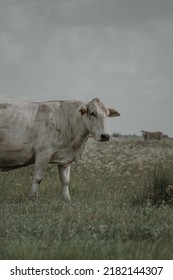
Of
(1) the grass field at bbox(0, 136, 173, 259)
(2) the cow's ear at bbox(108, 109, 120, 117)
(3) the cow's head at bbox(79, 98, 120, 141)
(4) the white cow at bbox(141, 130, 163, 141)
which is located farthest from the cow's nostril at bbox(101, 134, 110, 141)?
(4) the white cow at bbox(141, 130, 163, 141)

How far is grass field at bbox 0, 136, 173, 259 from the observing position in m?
6.60

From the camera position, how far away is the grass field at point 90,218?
21.6ft

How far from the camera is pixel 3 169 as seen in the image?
508 inches

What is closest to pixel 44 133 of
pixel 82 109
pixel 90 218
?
pixel 82 109

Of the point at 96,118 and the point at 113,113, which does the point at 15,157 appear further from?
the point at 113,113

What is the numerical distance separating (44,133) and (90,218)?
3.87 m

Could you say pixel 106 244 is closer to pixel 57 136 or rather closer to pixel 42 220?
pixel 42 220

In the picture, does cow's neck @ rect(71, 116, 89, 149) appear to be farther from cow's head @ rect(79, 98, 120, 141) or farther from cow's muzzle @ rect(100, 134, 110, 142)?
cow's muzzle @ rect(100, 134, 110, 142)

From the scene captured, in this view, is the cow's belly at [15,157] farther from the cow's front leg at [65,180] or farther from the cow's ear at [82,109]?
the cow's ear at [82,109]

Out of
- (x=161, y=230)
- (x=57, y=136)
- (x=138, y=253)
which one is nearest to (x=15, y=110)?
(x=57, y=136)

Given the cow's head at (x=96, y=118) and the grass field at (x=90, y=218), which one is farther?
the cow's head at (x=96, y=118)

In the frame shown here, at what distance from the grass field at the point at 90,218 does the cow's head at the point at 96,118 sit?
1367mm

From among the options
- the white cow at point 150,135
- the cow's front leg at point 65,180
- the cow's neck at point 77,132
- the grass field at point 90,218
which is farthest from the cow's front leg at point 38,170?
the white cow at point 150,135
